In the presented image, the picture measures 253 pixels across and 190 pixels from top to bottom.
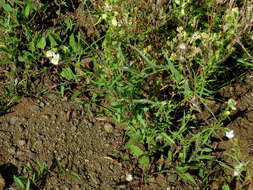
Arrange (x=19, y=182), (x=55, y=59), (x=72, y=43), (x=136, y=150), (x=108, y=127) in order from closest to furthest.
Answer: (x=19, y=182), (x=136, y=150), (x=108, y=127), (x=55, y=59), (x=72, y=43)

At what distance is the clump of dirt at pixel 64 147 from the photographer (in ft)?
6.70

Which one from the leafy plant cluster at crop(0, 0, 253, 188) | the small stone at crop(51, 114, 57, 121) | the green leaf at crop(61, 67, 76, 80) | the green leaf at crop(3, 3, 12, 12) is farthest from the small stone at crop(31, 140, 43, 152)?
the green leaf at crop(3, 3, 12, 12)

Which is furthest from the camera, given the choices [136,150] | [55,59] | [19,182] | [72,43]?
[72,43]

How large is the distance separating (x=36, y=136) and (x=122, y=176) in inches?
Result: 24.0

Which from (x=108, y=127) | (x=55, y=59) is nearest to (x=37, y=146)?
(x=108, y=127)

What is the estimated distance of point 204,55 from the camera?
2.05 m

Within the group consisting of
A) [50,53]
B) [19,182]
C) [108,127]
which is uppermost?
[50,53]

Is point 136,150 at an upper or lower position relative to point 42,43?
lower

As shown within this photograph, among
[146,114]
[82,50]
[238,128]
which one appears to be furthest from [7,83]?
[238,128]

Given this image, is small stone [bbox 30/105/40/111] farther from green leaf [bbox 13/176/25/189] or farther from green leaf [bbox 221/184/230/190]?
green leaf [bbox 221/184/230/190]

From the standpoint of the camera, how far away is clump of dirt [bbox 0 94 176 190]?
2041mm

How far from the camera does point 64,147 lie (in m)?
2.16

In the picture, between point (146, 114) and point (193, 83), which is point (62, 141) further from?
point (193, 83)

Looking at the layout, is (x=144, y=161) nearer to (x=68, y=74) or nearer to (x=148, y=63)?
(x=148, y=63)
